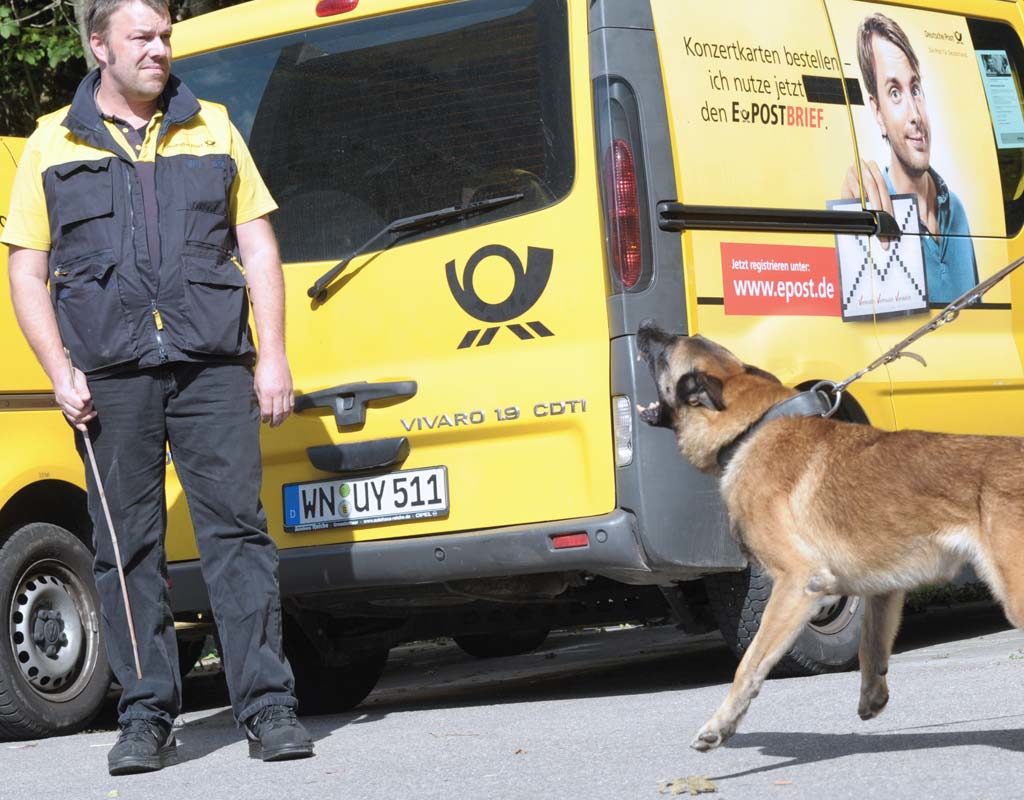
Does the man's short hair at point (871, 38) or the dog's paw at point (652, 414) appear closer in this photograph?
the dog's paw at point (652, 414)

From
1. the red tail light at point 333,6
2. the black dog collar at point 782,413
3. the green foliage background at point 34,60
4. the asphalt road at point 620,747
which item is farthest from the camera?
the green foliage background at point 34,60

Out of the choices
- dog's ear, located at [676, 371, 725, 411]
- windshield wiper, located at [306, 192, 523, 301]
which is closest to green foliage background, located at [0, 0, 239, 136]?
windshield wiper, located at [306, 192, 523, 301]

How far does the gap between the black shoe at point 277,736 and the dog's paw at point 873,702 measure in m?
1.62

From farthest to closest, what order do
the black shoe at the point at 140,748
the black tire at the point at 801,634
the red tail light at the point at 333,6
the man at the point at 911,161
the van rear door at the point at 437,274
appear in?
the man at the point at 911,161 < the red tail light at the point at 333,6 < the black tire at the point at 801,634 < the van rear door at the point at 437,274 < the black shoe at the point at 140,748

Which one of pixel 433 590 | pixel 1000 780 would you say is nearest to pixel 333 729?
pixel 433 590

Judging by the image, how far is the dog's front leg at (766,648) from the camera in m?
4.43

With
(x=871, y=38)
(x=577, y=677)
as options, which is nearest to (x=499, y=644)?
(x=577, y=677)

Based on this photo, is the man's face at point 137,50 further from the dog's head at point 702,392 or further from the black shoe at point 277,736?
the black shoe at point 277,736

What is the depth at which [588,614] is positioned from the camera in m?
6.61

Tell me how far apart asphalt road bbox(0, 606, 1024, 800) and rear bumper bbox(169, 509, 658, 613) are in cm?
49

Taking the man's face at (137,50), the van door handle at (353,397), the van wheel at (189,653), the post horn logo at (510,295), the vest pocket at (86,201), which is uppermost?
the man's face at (137,50)

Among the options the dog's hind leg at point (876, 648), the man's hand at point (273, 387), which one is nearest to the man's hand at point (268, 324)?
the man's hand at point (273, 387)

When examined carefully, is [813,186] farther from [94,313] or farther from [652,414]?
[94,313]

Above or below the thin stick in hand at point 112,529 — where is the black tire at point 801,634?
below
